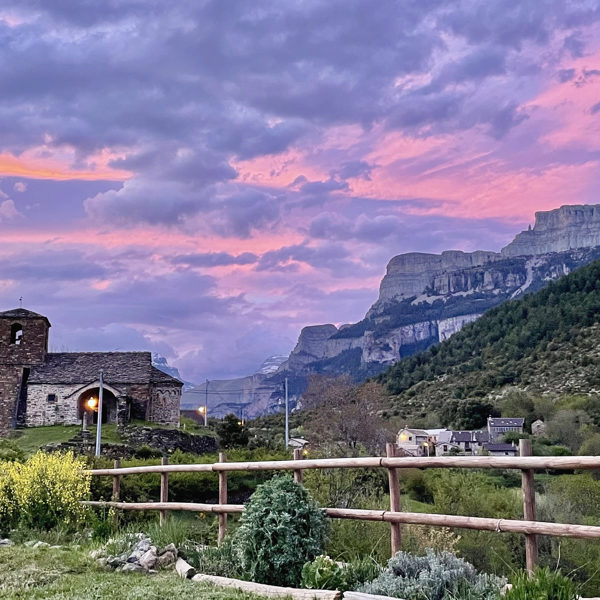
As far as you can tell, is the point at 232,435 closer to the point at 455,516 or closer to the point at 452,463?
the point at 452,463

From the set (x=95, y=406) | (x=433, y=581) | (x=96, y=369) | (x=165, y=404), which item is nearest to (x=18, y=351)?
(x=96, y=369)

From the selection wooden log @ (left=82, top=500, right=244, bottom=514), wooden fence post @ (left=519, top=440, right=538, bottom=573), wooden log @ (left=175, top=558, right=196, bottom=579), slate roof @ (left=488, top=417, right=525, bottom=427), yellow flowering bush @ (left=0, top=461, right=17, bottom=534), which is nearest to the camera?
wooden fence post @ (left=519, top=440, right=538, bottom=573)

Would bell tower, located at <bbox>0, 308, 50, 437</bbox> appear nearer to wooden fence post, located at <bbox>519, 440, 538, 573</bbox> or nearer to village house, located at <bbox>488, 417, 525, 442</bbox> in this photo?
village house, located at <bbox>488, 417, 525, 442</bbox>

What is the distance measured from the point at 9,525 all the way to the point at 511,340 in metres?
71.5

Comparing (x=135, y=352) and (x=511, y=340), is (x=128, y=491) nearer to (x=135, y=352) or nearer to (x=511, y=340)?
(x=135, y=352)

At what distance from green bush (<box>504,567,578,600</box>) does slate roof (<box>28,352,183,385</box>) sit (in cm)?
3439

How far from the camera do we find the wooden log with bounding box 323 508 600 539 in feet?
20.3

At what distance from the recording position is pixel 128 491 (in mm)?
13586

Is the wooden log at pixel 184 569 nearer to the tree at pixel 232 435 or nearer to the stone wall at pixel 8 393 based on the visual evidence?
the tree at pixel 232 435

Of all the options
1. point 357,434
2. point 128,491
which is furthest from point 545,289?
point 128,491

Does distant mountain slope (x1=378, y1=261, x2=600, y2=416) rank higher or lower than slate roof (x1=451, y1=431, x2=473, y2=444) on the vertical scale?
higher

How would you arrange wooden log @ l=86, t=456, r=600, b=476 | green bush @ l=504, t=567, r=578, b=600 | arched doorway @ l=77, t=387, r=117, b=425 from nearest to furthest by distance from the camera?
green bush @ l=504, t=567, r=578, b=600 < wooden log @ l=86, t=456, r=600, b=476 < arched doorway @ l=77, t=387, r=117, b=425

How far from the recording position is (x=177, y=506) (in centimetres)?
1060

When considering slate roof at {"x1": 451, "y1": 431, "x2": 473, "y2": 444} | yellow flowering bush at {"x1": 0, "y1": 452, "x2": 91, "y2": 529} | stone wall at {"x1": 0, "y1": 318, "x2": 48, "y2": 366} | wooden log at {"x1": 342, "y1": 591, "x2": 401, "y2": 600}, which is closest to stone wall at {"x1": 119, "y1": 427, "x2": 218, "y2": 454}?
stone wall at {"x1": 0, "y1": 318, "x2": 48, "y2": 366}
